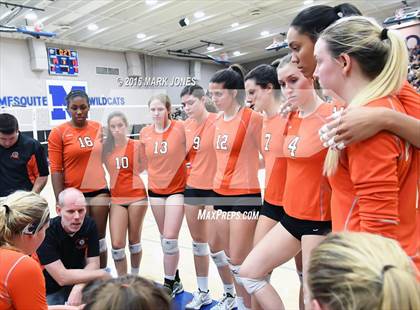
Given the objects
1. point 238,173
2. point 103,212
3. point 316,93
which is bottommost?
point 103,212

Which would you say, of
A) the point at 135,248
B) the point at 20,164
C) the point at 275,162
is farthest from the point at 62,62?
the point at 275,162

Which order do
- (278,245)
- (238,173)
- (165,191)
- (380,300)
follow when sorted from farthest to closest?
(165,191) < (238,173) < (278,245) < (380,300)

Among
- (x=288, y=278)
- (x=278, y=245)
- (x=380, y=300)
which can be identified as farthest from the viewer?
(x=288, y=278)

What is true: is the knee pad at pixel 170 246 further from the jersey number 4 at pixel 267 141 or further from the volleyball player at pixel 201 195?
the jersey number 4 at pixel 267 141

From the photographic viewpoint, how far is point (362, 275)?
70 cm

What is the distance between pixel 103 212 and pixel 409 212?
8.01 ft

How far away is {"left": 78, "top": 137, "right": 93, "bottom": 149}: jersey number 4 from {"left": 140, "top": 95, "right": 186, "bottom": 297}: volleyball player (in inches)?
18.0

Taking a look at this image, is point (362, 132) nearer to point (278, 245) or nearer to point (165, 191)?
point (278, 245)

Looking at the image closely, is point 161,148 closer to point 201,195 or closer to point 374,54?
point 201,195

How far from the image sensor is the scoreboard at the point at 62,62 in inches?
509

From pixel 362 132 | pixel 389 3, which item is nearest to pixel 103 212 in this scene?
pixel 362 132

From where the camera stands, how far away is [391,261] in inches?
27.8

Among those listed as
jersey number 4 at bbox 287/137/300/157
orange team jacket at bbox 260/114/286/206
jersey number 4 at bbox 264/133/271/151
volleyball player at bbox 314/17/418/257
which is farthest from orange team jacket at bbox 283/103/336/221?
volleyball player at bbox 314/17/418/257

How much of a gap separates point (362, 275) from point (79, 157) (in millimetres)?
2596
